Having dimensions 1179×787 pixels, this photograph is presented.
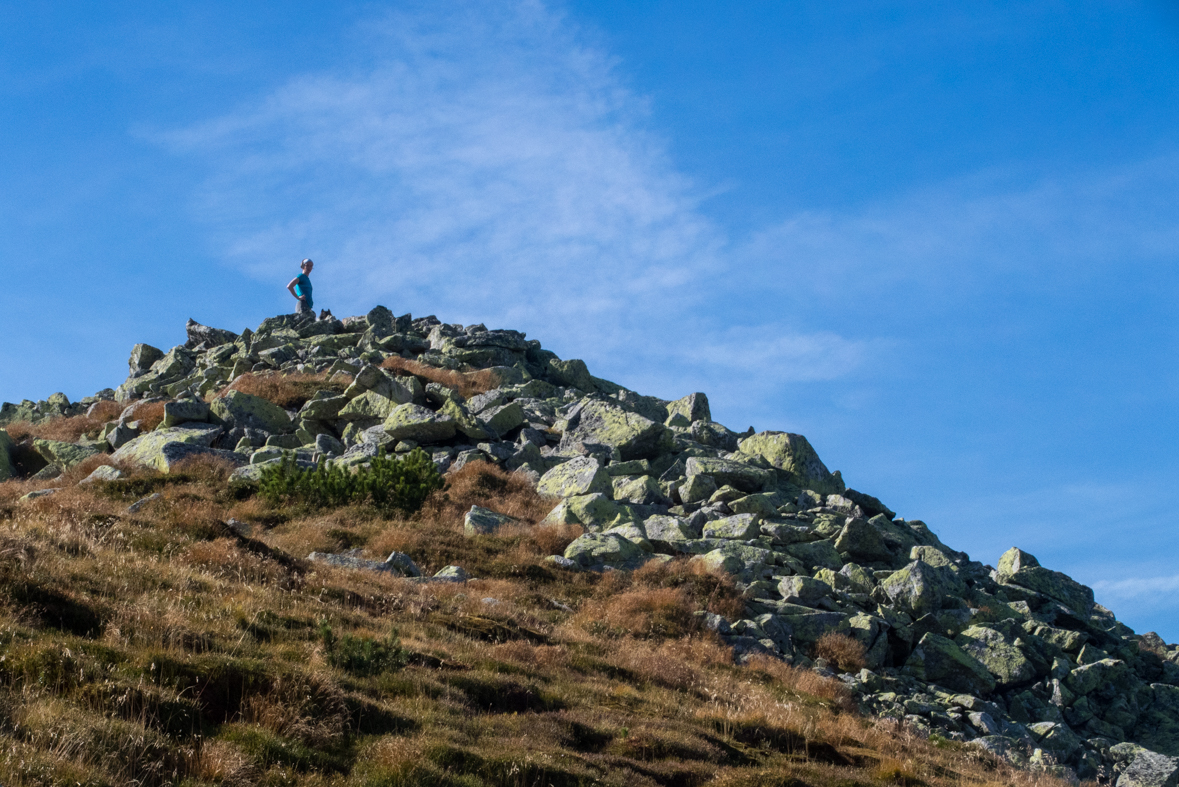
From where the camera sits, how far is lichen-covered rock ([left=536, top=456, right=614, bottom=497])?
918 inches

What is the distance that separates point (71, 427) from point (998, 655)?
28.5 m

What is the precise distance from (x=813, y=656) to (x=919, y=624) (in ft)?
10.2

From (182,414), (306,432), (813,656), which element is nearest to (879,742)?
(813,656)

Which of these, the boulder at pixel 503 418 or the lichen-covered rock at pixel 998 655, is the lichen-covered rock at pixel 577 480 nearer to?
the boulder at pixel 503 418

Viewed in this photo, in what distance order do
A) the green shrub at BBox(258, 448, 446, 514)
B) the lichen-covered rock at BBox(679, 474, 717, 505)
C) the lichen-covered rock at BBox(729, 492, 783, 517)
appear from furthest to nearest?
the lichen-covered rock at BBox(679, 474, 717, 505)
the lichen-covered rock at BBox(729, 492, 783, 517)
the green shrub at BBox(258, 448, 446, 514)

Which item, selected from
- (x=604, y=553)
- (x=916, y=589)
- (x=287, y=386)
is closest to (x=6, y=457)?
(x=287, y=386)

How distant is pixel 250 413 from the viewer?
→ 28.2 m

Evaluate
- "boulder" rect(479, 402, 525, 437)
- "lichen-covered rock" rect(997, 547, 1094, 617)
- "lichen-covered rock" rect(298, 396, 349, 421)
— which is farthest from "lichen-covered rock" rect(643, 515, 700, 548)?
"lichen-covered rock" rect(298, 396, 349, 421)

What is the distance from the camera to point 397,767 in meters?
7.86

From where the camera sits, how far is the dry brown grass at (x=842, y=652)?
16703 millimetres

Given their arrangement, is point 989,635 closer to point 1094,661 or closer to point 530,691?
point 1094,661

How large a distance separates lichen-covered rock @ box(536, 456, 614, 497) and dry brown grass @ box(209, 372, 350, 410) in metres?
9.70

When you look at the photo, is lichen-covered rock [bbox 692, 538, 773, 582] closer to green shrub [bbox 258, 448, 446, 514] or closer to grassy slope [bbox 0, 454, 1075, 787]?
grassy slope [bbox 0, 454, 1075, 787]

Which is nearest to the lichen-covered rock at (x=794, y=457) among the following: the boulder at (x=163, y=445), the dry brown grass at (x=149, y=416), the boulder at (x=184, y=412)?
the boulder at (x=163, y=445)
